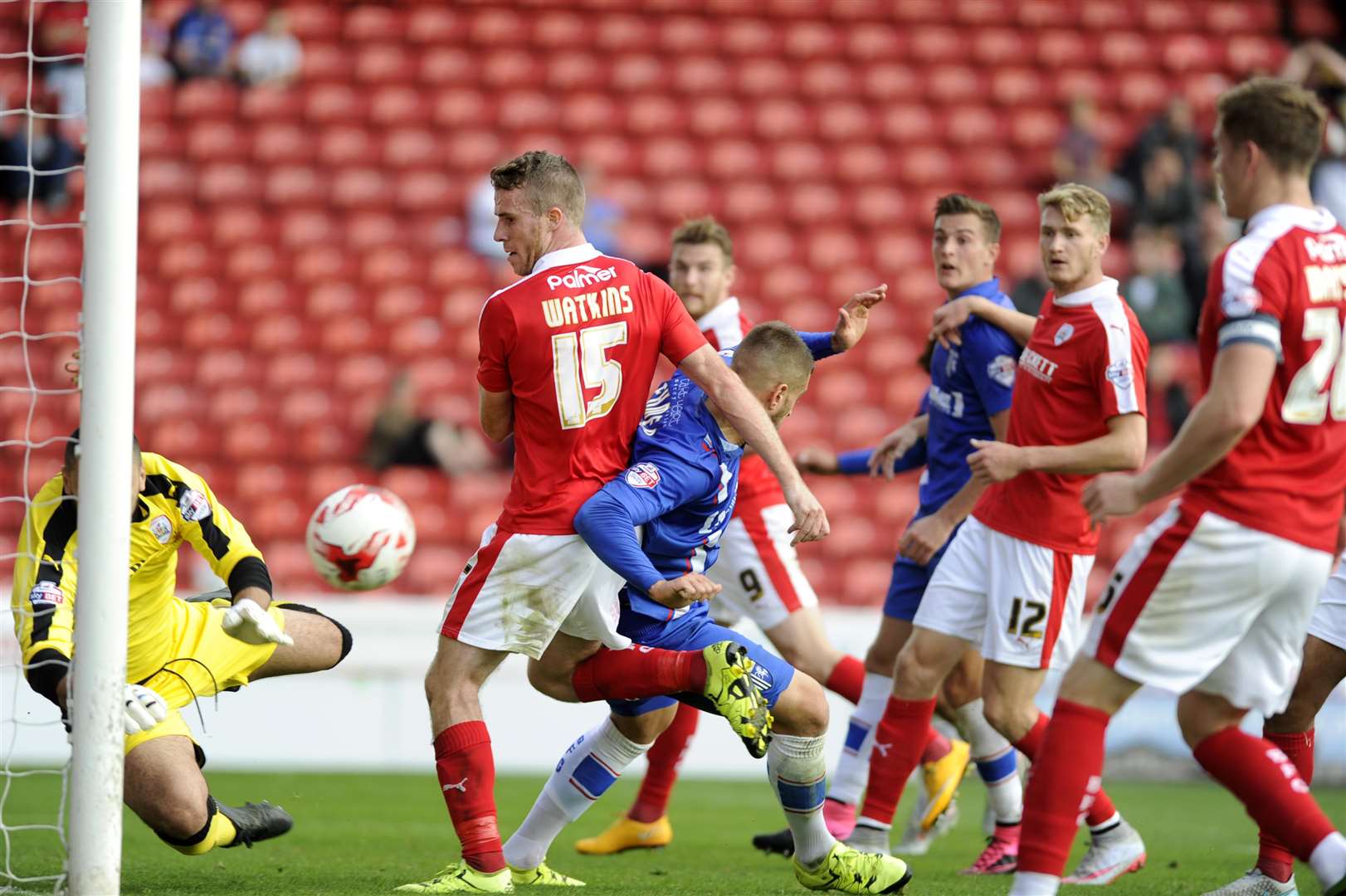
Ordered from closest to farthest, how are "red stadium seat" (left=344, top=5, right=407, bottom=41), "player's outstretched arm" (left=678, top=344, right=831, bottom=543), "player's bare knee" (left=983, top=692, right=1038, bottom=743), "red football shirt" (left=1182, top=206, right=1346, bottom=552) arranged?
"red football shirt" (left=1182, top=206, right=1346, bottom=552)
"player's outstretched arm" (left=678, top=344, right=831, bottom=543)
"player's bare knee" (left=983, top=692, right=1038, bottom=743)
"red stadium seat" (left=344, top=5, right=407, bottom=41)

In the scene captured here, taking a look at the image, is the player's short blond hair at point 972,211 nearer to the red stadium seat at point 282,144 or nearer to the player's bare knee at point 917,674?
the player's bare knee at point 917,674

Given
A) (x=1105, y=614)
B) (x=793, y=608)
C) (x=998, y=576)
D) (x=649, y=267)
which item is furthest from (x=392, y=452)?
(x=1105, y=614)

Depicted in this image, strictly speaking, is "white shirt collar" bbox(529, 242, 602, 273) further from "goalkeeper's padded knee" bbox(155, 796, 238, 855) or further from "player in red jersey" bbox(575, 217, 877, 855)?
"goalkeeper's padded knee" bbox(155, 796, 238, 855)

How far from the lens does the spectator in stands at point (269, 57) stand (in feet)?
45.5

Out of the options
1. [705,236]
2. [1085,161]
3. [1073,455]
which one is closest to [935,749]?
[1073,455]

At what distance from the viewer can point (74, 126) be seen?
12992 millimetres

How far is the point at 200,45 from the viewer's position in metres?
13.8

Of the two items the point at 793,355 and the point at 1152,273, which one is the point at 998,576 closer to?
the point at 793,355

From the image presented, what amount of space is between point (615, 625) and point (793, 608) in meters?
1.95

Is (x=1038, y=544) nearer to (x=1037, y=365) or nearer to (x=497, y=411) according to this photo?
(x=1037, y=365)

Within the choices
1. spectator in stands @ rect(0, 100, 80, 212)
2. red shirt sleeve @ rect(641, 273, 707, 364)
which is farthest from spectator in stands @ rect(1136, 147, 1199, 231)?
red shirt sleeve @ rect(641, 273, 707, 364)

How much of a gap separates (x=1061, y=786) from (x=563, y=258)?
2.00 m

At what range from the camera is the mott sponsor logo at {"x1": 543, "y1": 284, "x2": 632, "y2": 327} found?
14.2 ft

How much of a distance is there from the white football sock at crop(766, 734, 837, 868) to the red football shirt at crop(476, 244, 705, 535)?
0.88 m
